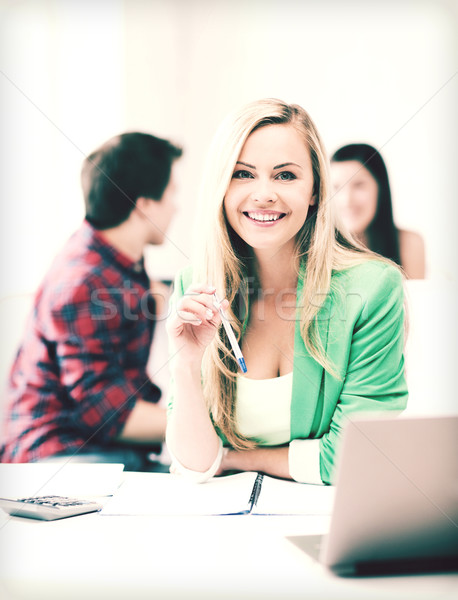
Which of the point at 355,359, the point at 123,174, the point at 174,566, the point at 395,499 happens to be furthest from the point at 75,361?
the point at 395,499

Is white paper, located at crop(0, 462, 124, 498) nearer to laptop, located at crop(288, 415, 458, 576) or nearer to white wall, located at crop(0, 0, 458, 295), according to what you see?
laptop, located at crop(288, 415, 458, 576)

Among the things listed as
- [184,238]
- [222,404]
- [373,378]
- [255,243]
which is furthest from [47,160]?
[373,378]

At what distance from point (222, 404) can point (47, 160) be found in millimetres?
1266

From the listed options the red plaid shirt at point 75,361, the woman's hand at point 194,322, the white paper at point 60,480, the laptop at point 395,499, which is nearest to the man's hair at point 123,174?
the red plaid shirt at point 75,361

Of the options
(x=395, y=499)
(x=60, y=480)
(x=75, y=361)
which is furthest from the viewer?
(x=75, y=361)

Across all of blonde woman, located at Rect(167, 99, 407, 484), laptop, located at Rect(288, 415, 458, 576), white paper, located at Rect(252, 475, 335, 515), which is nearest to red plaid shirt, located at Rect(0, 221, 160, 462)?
blonde woman, located at Rect(167, 99, 407, 484)

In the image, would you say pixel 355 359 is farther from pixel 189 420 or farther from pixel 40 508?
pixel 40 508

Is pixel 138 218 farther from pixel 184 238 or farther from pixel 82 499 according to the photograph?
pixel 82 499

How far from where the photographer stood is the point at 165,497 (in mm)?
932

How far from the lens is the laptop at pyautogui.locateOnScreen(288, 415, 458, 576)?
0.55m

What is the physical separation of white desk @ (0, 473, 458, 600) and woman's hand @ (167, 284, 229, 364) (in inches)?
16.1

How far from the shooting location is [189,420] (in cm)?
118

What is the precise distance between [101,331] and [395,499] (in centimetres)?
155

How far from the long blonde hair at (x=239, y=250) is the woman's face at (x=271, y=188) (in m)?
0.02
